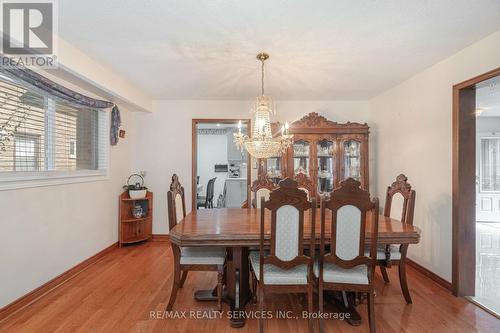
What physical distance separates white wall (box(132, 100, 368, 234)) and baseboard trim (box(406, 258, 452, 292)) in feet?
9.55

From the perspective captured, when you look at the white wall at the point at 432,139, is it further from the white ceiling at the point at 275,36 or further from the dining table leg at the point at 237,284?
the dining table leg at the point at 237,284

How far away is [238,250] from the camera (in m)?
2.09

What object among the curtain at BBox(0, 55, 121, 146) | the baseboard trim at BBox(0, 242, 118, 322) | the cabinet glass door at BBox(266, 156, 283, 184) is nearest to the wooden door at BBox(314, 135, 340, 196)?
the cabinet glass door at BBox(266, 156, 283, 184)

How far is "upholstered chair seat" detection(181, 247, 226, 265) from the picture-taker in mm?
2146

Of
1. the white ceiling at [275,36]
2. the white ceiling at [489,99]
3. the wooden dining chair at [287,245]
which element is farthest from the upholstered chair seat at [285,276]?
the white ceiling at [489,99]

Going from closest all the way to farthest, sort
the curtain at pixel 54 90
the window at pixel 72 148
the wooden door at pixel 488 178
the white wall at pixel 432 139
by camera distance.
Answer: the curtain at pixel 54 90
the white wall at pixel 432 139
the window at pixel 72 148
the wooden door at pixel 488 178

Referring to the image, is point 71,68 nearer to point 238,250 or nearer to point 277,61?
point 277,61

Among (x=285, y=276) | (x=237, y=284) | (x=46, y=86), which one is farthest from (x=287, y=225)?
(x=46, y=86)

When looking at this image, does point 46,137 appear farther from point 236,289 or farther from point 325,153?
point 325,153

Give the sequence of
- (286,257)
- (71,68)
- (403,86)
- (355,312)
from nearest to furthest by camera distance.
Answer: (286,257)
(355,312)
(71,68)
(403,86)

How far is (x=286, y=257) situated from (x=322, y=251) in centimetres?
28

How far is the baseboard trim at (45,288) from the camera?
2082 mm

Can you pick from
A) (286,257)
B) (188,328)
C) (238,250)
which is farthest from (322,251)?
(188,328)

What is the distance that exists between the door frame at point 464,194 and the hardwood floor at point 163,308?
24 cm
